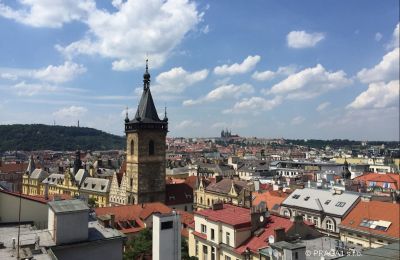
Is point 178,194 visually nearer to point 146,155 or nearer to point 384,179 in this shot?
point 146,155

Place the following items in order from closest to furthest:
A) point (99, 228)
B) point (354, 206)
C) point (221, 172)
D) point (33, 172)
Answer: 1. point (99, 228)
2. point (354, 206)
3. point (33, 172)
4. point (221, 172)

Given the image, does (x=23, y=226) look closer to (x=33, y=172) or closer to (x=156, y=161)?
(x=156, y=161)

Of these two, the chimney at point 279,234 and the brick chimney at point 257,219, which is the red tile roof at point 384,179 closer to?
the brick chimney at point 257,219

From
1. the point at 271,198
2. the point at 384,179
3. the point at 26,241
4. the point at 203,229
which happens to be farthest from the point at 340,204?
the point at 384,179

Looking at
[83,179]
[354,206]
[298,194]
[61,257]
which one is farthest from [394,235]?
[83,179]

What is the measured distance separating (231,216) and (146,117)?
3265cm

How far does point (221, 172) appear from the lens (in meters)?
112

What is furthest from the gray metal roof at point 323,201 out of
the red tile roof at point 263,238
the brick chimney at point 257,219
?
the brick chimney at point 257,219

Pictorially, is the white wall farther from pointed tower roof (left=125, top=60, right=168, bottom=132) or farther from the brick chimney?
Result: pointed tower roof (left=125, top=60, right=168, bottom=132)

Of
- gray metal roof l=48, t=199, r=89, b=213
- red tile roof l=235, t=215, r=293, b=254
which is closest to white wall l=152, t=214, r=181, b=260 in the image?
gray metal roof l=48, t=199, r=89, b=213

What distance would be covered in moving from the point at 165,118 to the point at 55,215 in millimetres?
45140

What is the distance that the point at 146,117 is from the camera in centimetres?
6031

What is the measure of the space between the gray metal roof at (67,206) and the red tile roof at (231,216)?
13422 mm

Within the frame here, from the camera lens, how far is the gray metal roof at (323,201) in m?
39.1
